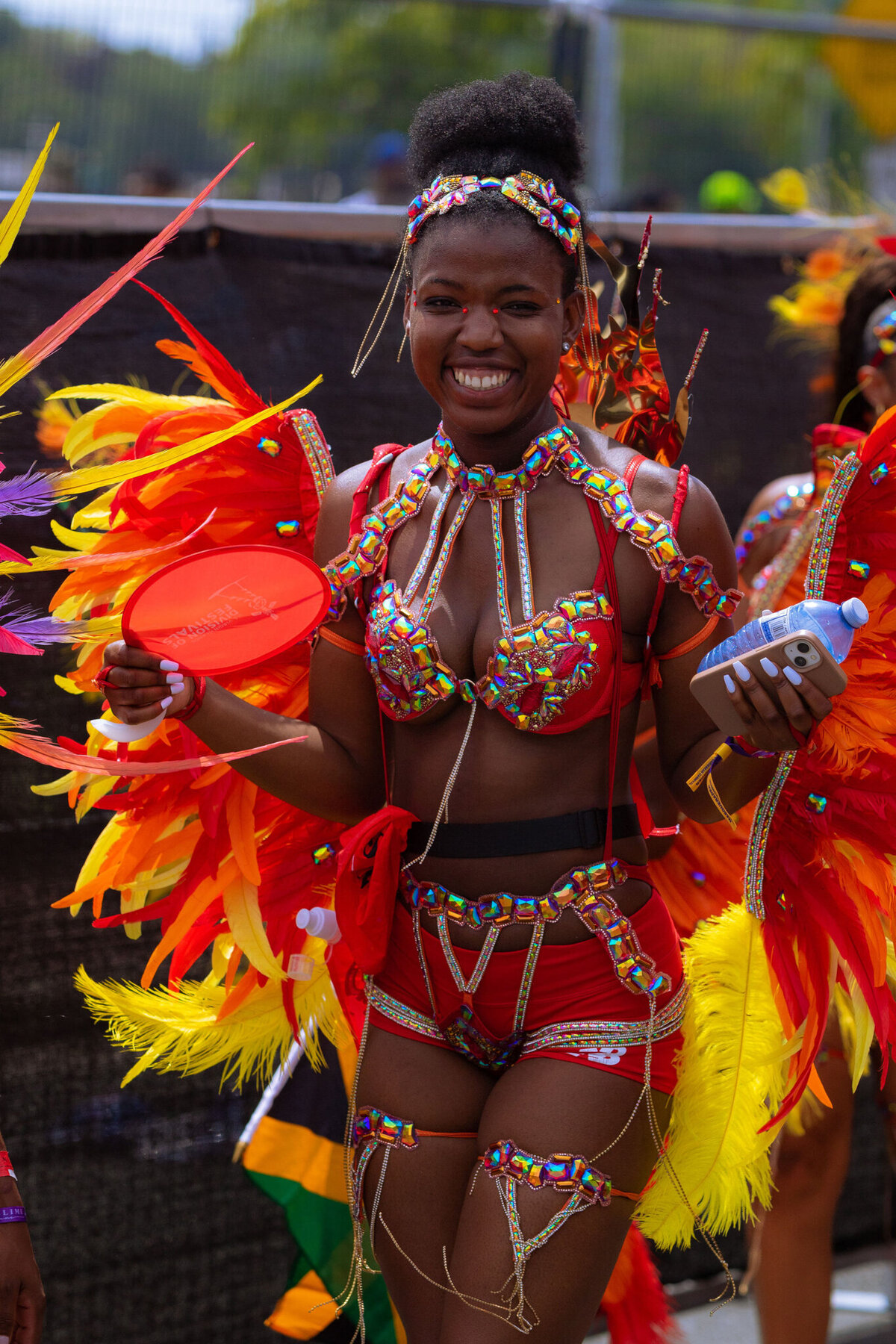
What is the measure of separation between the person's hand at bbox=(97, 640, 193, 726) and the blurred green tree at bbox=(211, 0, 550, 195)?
564 cm

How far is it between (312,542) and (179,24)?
4.59 meters

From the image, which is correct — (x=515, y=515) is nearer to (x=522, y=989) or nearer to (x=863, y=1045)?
(x=522, y=989)

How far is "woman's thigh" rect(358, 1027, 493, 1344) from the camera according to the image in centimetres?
213

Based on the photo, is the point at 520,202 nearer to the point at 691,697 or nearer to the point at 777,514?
the point at 691,697

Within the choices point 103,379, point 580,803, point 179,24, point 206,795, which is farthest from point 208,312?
point 179,24

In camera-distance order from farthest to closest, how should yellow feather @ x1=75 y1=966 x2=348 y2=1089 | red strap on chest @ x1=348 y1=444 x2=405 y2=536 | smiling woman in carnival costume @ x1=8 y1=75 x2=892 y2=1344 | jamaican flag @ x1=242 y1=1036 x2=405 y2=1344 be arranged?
1. jamaican flag @ x1=242 y1=1036 x2=405 y2=1344
2. yellow feather @ x1=75 y1=966 x2=348 y2=1089
3. red strap on chest @ x1=348 y1=444 x2=405 y2=536
4. smiling woman in carnival costume @ x1=8 y1=75 x2=892 y2=1344

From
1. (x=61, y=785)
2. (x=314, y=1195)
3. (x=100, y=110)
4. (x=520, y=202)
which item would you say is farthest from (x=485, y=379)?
(x=100, y=110)

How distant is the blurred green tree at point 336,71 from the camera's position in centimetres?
780

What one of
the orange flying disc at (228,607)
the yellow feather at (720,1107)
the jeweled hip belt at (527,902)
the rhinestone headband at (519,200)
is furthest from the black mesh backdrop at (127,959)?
the yellow feather at (720,1107)

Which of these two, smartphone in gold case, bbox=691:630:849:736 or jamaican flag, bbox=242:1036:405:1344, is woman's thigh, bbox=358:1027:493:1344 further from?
smartphone in gold case, bbox=691:630:849:736

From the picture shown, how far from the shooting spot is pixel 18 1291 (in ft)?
6.79

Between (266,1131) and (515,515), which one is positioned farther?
(266,1131)

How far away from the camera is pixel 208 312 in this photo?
10.9 ft

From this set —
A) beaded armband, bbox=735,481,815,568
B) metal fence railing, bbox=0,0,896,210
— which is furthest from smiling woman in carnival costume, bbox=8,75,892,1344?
metal fence railing, bbox=0,0,896,210
